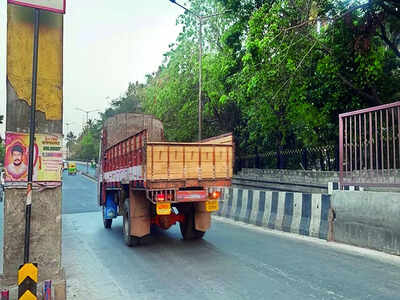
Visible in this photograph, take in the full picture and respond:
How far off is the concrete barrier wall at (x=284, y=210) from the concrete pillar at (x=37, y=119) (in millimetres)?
4950

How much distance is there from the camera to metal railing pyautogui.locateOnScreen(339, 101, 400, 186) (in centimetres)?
737

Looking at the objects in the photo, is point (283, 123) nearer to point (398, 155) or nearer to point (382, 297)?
point (398, 155)

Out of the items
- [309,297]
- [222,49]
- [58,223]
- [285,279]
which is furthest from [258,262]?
[222,49]

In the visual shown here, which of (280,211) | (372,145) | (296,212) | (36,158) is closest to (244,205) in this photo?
(280,211)

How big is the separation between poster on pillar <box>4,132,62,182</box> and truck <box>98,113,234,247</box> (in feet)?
9.35

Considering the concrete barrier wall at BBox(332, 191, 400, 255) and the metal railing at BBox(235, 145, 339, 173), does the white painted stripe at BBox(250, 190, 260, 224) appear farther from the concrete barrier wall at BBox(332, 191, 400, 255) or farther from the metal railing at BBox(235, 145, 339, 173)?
the metal railing at BBox(235, 145, 339, 173)

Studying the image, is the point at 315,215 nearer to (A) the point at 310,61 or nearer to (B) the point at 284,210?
(B) the point at 284,210

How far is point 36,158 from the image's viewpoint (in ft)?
14.9

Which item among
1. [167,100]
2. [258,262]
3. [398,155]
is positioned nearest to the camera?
[258,262]

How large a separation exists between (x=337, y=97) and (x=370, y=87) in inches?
45.7

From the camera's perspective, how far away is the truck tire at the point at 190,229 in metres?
9.16

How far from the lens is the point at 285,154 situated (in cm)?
1727

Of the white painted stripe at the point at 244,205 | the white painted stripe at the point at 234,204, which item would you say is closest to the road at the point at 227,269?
the white painted stripe at the point at 244,205

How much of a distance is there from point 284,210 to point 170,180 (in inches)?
151
